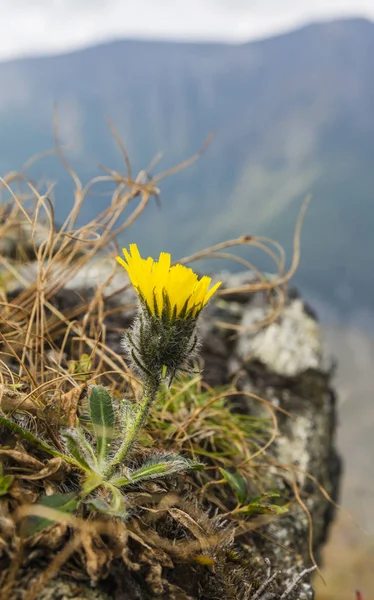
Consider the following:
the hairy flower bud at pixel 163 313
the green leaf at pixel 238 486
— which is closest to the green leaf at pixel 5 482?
the hairy flower bud at pixel 163 313

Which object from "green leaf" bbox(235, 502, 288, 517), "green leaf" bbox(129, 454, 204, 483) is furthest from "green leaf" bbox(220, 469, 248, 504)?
"green leaf" bbox(129, 454, 204, 483)

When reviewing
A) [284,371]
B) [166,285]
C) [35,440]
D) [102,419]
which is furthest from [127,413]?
[284,371]

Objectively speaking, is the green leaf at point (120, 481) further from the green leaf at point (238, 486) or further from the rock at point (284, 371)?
the rock at point (284, 371)

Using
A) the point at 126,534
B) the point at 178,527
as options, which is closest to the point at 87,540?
the point at 126,534

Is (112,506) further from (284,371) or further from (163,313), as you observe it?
(284,371)

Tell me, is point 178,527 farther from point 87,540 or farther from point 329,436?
point 329,436

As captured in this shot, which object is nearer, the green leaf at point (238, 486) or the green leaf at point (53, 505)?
the green leaf at point (53, 505)
